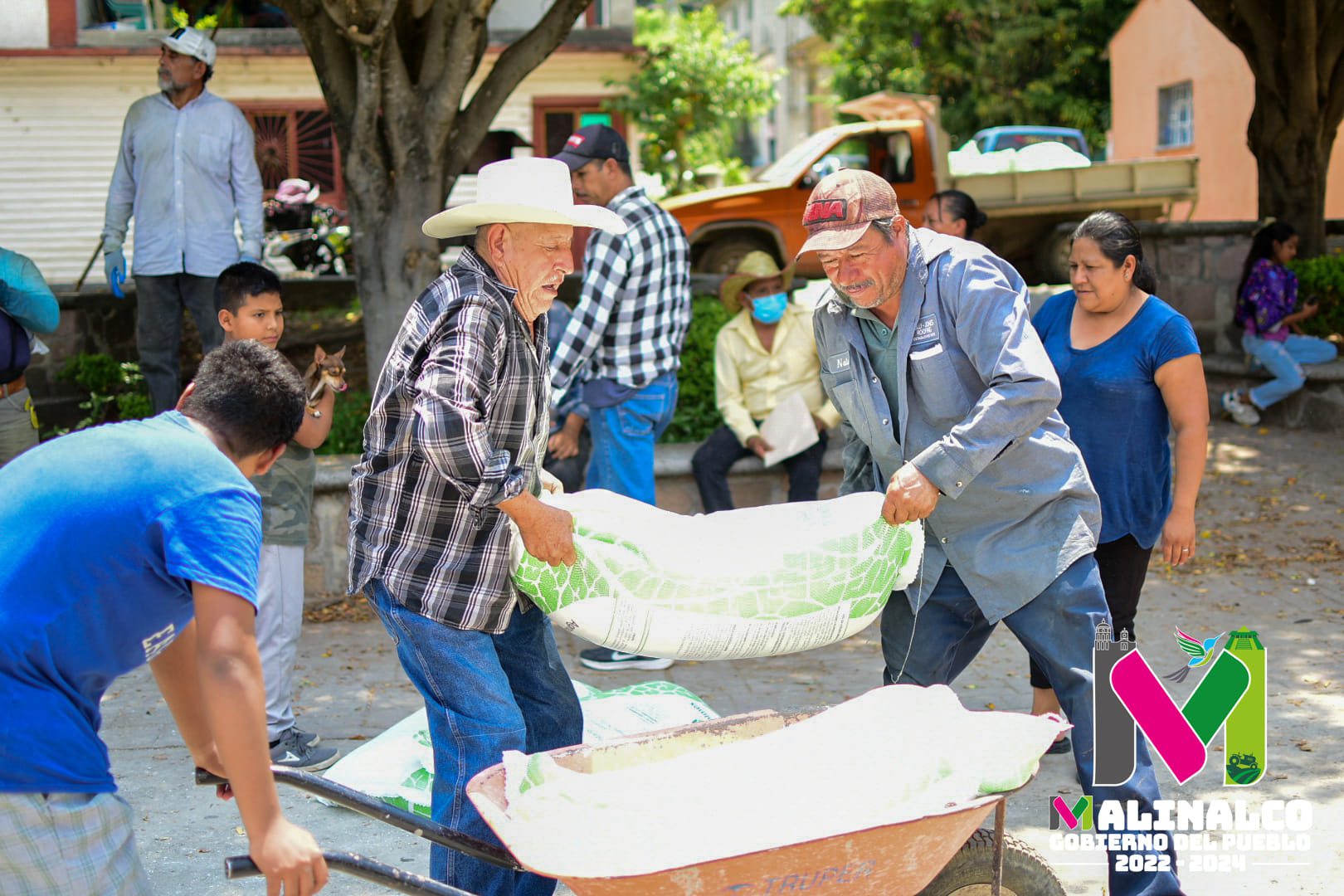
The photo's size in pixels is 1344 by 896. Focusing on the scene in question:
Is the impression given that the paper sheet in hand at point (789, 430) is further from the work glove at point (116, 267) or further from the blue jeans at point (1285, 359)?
the blue jeans at point (1285, 359)

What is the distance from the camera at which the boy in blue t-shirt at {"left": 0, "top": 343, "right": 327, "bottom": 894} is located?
2.35m

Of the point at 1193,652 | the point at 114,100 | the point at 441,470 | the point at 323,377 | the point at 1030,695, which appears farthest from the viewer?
the point at 114,100

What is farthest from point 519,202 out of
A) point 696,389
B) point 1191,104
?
point 1191,104

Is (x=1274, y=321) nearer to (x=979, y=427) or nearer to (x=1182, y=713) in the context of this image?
(x=1182, y=713)

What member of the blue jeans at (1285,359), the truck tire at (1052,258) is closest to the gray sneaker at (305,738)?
the blue jeans at (1285,359)

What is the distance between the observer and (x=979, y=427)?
11.3ft

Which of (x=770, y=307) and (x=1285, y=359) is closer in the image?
(x=770, y=307)

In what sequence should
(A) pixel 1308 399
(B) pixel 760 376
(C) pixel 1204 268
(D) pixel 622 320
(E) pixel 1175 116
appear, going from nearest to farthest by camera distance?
(D) pixel 622 320 → (B) pixel 760 376 → (A) pixel 1308 399 → (C) pixel 1204 268 → (E) pixel 1175 116

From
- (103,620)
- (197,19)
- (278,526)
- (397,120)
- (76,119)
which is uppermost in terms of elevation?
(197,19)

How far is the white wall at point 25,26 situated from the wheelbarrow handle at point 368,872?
1659 cm

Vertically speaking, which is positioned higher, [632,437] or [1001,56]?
[1001,56]

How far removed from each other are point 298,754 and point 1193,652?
3531 mm

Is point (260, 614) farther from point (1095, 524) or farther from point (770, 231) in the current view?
point (770, 231)

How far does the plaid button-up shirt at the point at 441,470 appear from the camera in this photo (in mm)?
3252
